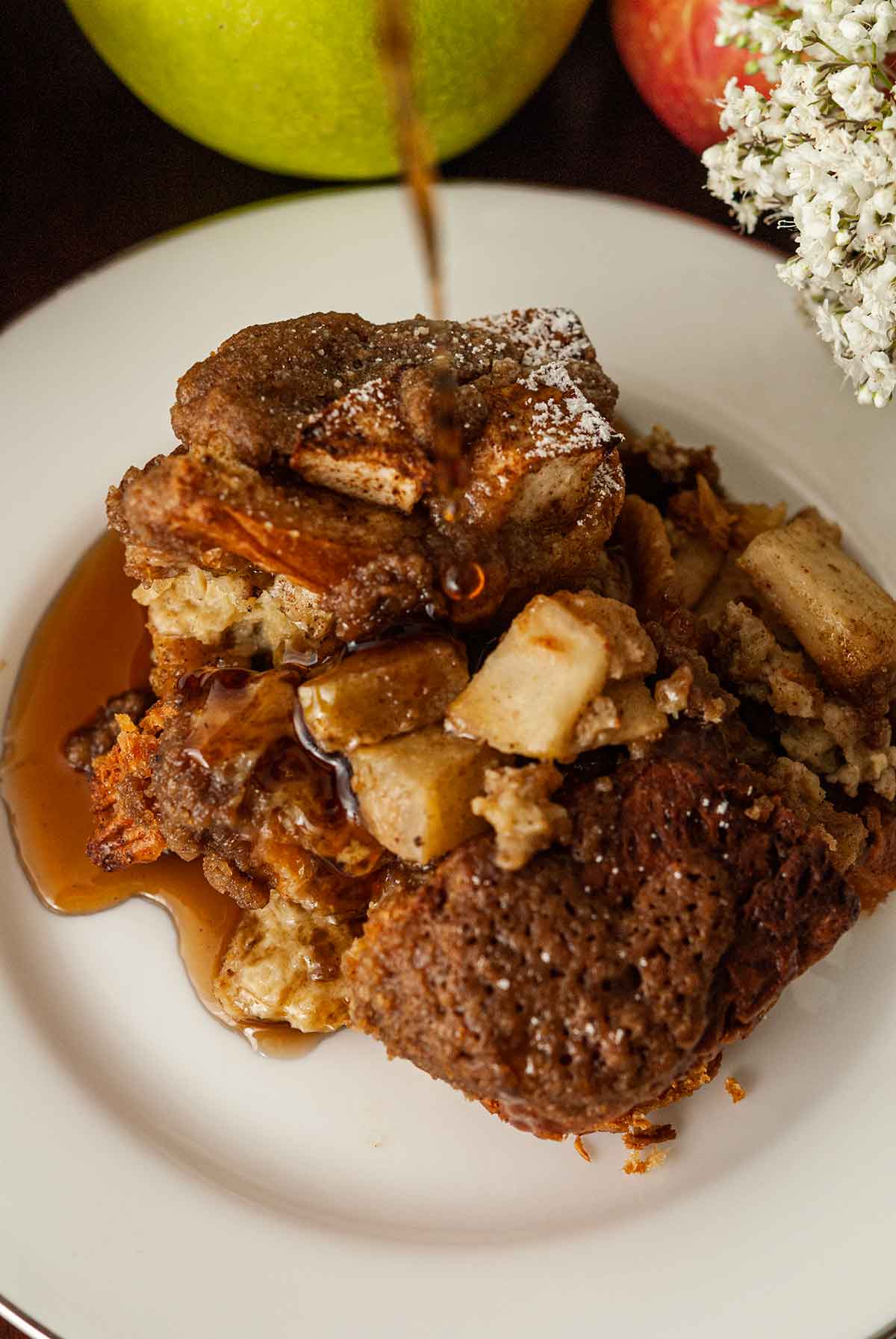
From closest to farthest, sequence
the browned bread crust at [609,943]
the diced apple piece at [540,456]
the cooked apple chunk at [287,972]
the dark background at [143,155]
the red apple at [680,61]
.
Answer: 1. the browned bread crust at [609,943]
2. the diced apple piece at [540,456]
3. the cooked apple chunk at [287,972]
4. the red apple at [680,61]
5. the dark background at [143,155]

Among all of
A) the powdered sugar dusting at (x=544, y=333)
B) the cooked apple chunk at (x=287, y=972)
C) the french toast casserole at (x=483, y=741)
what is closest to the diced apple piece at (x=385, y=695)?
the french toast casserole at (x=483, y=741)

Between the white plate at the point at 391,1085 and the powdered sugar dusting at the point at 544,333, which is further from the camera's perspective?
the powdered sugar dusting at the point at 544,333

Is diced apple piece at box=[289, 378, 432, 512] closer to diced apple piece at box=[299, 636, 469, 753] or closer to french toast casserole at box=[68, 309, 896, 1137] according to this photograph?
french toast casserole at box=[68, 309, 896, 1137]

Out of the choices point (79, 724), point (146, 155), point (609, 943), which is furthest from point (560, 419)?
point (146, 155)

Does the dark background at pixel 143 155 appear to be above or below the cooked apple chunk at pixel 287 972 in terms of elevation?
above

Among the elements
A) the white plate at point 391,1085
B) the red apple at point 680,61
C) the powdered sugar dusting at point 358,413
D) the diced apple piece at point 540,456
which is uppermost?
the red apple at point 680,61

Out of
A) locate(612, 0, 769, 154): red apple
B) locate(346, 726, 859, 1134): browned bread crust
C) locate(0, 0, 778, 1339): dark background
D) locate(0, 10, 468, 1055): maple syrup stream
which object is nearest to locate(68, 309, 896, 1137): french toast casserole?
locate(346, 726, 859, 1134): browned bread crust

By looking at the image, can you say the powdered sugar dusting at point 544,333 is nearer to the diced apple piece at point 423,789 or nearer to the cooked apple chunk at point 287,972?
the diced apple piece at point 423,789

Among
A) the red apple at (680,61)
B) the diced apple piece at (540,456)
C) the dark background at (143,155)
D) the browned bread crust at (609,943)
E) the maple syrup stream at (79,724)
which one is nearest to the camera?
the browned bread crust at (609,943)
